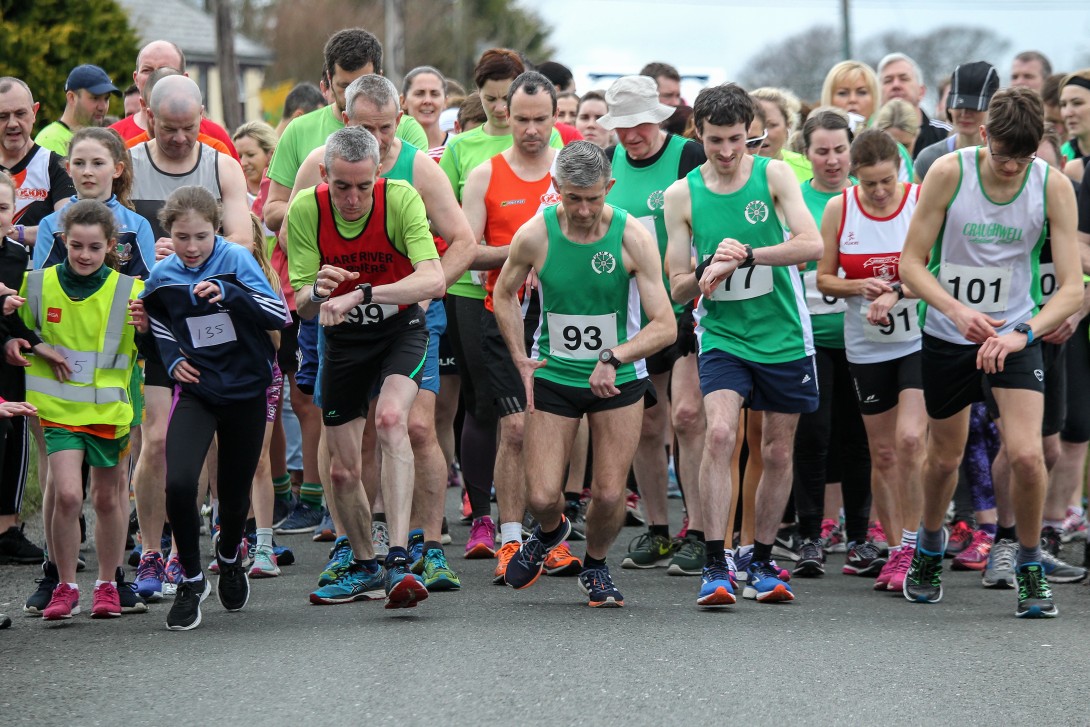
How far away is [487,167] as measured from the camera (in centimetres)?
932

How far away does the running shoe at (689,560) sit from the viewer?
9047 millimetres

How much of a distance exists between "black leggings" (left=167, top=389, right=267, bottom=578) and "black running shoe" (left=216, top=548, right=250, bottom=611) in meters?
Result: 0.10

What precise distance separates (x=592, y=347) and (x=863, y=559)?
93.9 inches

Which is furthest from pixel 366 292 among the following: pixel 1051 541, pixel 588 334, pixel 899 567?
pixel 1051 541

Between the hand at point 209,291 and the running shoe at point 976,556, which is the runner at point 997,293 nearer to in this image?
the running shoe at point 976,556

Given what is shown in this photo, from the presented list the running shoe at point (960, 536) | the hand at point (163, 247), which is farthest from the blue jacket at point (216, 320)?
the running shoe at point (960, 536)

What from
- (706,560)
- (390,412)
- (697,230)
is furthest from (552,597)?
(697,230)

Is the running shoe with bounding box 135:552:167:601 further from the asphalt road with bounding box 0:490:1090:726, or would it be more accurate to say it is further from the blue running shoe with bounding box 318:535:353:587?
the blue running shoe with bounding box 318:535:353:587

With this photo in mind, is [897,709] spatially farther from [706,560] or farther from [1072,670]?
[706,560]

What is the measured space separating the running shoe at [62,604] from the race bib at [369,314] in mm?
1758

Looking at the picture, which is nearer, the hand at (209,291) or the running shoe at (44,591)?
the hand at (209,291)

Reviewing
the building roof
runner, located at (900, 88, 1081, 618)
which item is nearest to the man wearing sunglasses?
runner, located at (900, 88, 1081, 618)

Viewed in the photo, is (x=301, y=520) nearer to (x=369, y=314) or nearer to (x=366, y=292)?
(x=369, y=314)

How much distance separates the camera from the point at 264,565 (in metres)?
9.03
